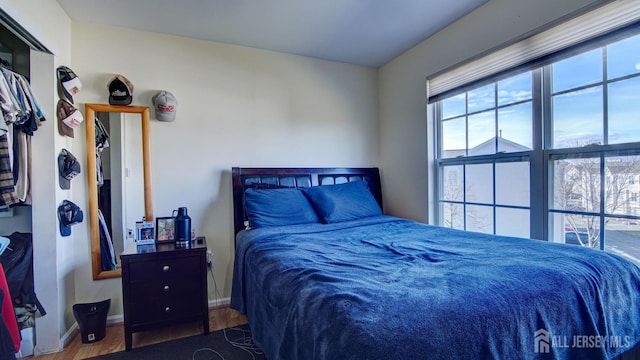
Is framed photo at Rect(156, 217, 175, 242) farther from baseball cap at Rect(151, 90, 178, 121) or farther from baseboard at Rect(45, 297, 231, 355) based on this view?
baseball cap at Rect(151, 90, 178, 121)

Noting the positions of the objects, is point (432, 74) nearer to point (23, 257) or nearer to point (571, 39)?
point (571, 39)


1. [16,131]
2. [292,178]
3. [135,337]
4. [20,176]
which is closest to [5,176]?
[20,176]

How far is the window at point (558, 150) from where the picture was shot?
168 centimetres

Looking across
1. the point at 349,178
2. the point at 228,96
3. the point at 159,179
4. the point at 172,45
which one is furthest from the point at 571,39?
the point at 159,179

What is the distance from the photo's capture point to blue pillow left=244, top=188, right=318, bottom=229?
2510 millimetres

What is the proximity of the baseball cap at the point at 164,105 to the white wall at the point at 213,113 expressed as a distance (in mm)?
73

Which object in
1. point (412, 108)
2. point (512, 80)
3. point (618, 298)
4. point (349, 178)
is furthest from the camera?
point (349, 178)

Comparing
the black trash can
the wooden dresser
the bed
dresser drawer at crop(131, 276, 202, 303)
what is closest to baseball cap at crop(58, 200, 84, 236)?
the wooden dresser

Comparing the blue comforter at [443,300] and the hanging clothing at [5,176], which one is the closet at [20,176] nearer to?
the hanging clothing at [5,176]

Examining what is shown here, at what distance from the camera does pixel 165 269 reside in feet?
7.01

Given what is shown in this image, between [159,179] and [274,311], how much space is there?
5.89ft

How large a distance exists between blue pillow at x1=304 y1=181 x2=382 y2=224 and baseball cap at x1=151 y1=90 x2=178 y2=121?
4.50 ft

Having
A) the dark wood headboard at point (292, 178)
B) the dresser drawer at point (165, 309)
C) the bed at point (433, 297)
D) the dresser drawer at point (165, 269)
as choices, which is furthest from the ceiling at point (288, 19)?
the dresser drawer at point (165, 309)

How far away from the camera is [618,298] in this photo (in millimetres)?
1342
